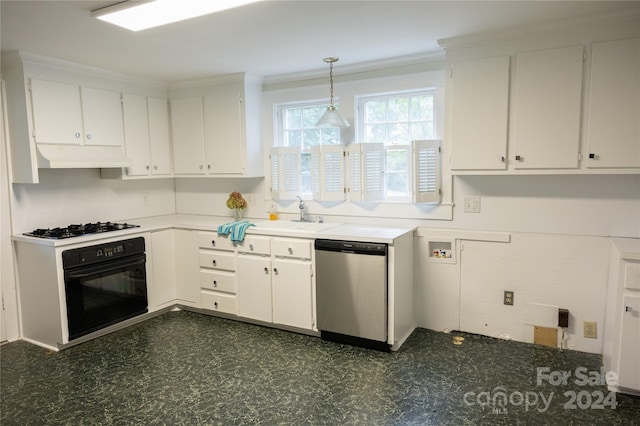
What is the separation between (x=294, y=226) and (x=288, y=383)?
1519 mm

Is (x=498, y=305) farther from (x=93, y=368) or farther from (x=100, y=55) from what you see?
(x=100, y=55)

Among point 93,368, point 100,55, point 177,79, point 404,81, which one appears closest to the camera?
point 93,368

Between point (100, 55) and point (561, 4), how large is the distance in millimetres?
3400

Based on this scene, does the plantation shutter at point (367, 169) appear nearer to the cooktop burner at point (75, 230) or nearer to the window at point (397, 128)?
the window at point (397, 128)

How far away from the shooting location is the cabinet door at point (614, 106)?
8.98ft

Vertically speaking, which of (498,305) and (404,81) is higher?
(404,81)

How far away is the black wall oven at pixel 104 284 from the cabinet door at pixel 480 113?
9.69 ft

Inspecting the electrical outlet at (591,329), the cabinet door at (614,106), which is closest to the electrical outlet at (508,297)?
the electrical outlet at (591,329)

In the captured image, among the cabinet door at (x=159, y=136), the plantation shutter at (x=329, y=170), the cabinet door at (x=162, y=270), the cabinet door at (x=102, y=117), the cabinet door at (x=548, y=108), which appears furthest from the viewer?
the cabinet door at (x=159, y=136)

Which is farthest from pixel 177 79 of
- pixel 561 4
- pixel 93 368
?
pixel 561 4

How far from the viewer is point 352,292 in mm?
3389

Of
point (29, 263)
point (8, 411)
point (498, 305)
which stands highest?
point (29, 263)

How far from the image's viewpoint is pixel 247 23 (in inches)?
108

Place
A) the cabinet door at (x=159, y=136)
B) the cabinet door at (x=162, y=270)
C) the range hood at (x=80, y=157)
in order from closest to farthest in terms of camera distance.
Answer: the range hood at (x=80, y=157) → the cabinet door at (x=162, y=270) → the cabinet door at (x=159, y=136)
